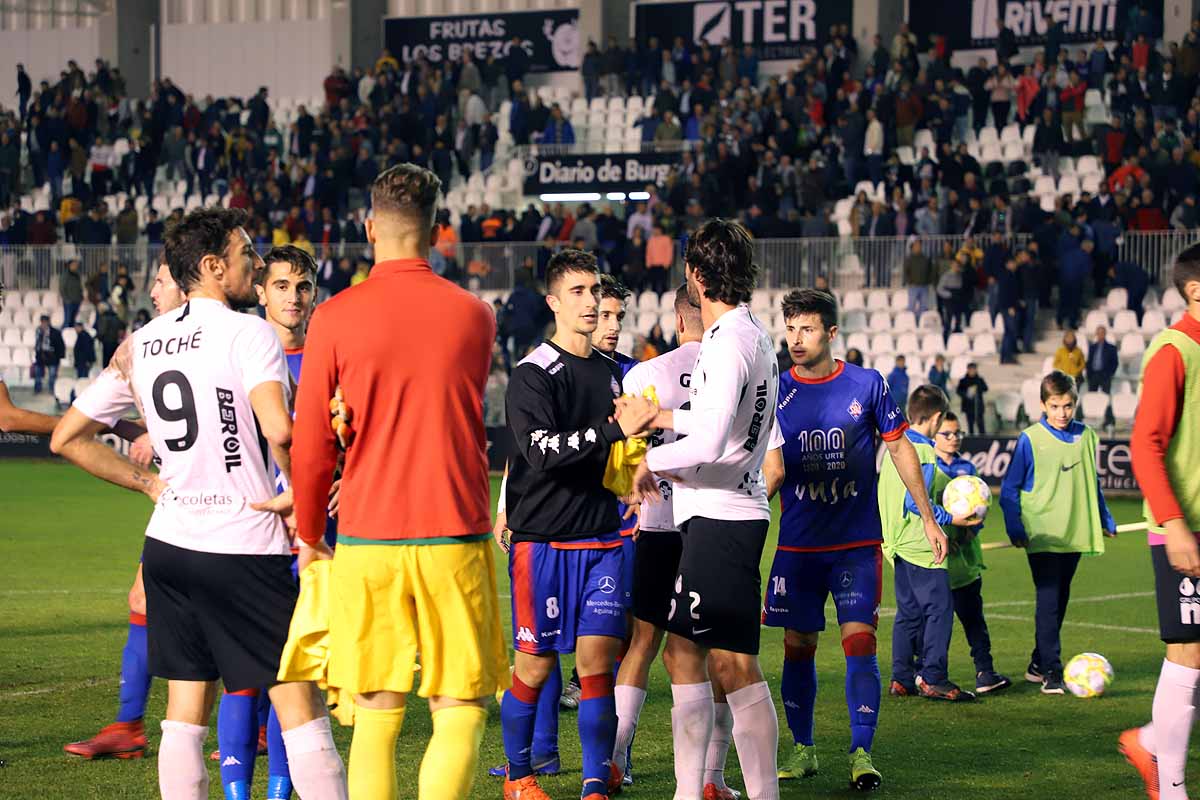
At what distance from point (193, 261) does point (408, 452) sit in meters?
1.21

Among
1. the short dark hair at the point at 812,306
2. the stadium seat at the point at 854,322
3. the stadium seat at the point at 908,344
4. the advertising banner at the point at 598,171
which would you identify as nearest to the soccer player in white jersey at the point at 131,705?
the short dark hair at the point at 812,306

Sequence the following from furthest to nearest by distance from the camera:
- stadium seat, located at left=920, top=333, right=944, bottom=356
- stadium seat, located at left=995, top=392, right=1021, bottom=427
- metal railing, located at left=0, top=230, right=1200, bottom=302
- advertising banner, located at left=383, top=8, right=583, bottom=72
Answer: advertising banner, located at left=383, top=8, right=583, bottom=72, stadium seat, located at left=920, top=333, right=944, bottom=356, metal railing, located at left=0, top=230, right=1200, bottom=302, stadium seat, located at left=995, top=392, right=1021, bottom=427

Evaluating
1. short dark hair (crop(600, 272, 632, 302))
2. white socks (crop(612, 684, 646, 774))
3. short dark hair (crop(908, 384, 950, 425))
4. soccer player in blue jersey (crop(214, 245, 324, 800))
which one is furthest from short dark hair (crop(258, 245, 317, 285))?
short dark hair (crop(908, 384, 950, 425))

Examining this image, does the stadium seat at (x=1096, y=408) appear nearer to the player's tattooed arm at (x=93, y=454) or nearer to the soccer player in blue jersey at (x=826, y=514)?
the soccer player in blue jersey at (x=826, y=514)

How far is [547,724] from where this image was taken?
7.40m

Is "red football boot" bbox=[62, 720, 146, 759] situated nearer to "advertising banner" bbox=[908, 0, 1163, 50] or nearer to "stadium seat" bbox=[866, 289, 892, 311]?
"stadium seat" bbox=[866, 289, 892, 311]

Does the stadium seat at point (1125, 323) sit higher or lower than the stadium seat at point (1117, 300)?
lower

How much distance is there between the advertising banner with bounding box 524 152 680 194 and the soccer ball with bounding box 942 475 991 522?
2241 cm

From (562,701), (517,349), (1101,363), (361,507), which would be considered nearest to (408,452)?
(361,507)

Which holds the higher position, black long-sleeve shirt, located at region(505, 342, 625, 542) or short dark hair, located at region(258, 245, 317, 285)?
short dark hair, located at region(258, 245, 317, 285)

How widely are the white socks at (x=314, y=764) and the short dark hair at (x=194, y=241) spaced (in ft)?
5.17

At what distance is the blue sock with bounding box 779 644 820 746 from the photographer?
24.0ft

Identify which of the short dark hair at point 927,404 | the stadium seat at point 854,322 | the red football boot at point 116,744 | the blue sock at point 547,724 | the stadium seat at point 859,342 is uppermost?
the short dark hair at point 927,404

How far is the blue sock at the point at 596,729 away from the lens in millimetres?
6465
